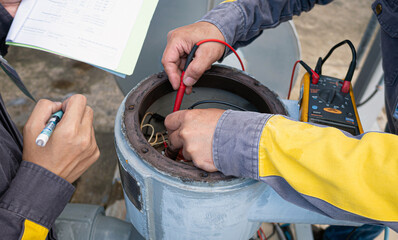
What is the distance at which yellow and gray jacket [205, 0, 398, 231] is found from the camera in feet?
1.53

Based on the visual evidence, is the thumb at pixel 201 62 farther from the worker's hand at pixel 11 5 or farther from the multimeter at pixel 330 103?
the worker's hand at pixel 11 5

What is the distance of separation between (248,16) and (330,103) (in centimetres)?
33

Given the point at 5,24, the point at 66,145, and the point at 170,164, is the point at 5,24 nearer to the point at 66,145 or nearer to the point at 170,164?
the point at 66,145

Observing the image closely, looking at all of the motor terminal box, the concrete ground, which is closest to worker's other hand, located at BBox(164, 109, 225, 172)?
the motor terminal box

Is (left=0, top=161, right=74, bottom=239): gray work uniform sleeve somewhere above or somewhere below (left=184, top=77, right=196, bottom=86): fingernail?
below

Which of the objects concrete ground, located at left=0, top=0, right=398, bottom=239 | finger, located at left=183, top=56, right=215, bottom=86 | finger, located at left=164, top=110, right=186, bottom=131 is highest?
finger, located at left=183, top=56, right=215, bottom=86

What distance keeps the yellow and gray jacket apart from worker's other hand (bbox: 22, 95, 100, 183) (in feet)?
0.93

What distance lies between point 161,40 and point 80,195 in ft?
3.16

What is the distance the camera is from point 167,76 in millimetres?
757

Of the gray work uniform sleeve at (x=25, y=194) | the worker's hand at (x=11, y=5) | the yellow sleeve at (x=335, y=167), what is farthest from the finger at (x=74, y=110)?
the worker's hand at (x=11, y=5)

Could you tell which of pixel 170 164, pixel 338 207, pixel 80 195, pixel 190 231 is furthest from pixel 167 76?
pixel 80 195

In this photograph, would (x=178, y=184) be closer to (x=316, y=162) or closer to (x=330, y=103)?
(x=316, y=162)

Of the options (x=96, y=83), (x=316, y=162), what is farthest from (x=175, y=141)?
(x=96, y=83)

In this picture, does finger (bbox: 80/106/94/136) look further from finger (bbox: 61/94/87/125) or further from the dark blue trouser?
the dark blue trouser
